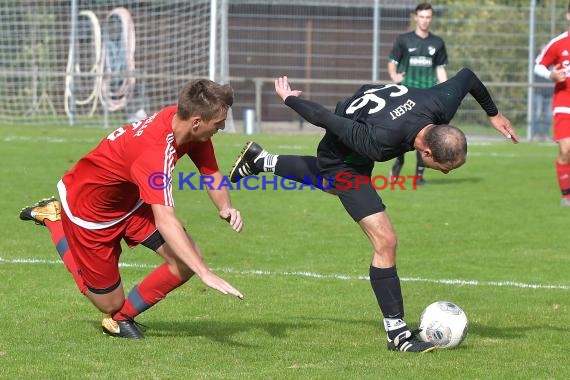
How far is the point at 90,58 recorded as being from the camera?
1023 inches

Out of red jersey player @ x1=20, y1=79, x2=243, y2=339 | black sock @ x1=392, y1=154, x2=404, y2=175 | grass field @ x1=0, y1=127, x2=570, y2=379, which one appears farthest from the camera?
black sock @ x1=392, y1=154, x2=404, y2=175

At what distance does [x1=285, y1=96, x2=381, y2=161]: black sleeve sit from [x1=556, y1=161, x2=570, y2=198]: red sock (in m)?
7.41

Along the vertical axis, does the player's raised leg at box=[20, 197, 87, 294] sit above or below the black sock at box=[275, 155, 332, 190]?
below

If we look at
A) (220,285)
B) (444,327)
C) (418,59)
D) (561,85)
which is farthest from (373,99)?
(418,59)

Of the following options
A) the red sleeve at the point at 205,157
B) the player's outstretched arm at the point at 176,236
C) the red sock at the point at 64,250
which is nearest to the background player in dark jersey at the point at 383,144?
the red sleeve at the point at 205,157

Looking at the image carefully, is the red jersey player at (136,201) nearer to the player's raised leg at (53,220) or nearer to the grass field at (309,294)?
the player's raised leg at (53,220)

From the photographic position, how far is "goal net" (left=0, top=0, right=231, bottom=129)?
25.0 meters

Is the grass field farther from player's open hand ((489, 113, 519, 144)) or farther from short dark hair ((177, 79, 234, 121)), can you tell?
short dark hair ((177, 79, 234, 121))

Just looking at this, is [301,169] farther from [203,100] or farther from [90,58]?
[90,58]

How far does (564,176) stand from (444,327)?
7.35 m

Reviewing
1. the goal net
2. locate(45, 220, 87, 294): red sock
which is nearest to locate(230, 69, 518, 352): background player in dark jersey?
locate(45, 220, 87, 294): red sock

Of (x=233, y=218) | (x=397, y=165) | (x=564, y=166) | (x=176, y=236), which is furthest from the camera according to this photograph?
(x=397, y=165)

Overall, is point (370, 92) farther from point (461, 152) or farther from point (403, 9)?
point (403, 9)

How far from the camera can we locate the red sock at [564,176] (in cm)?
1348
